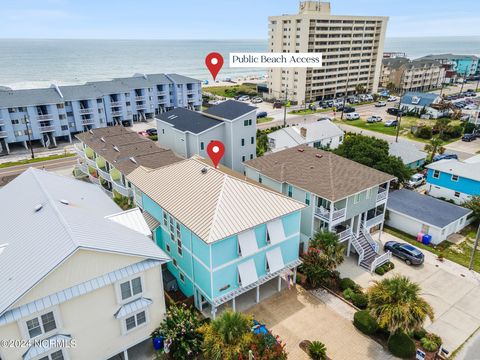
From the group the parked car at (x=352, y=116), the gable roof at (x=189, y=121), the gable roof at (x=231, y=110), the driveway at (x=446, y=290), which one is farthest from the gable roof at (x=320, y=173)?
the parked car at (x=352, y=116)

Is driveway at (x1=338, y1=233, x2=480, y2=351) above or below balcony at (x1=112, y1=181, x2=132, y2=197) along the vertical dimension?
below

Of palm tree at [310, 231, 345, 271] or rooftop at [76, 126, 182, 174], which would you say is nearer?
palm tree at [310, 231, 345, 271]

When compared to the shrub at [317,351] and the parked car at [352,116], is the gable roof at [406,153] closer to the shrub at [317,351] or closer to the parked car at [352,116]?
the parked car at [352,116]

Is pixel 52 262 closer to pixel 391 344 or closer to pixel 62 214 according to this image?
pixel 62 214

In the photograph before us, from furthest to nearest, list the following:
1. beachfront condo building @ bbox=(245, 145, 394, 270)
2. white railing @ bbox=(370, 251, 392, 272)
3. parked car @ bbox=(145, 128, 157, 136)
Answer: parked car @ bbox=(145, 128, 157, 136)
beachfront condo building @ bbox=(245, 145, 394, 270)
white railing @ bbox=(370, 251, 392, 272)

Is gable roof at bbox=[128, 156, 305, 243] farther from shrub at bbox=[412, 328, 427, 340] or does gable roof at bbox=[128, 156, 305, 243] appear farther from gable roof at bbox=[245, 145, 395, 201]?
shrub at bbox=[412, 328, 427, 340]

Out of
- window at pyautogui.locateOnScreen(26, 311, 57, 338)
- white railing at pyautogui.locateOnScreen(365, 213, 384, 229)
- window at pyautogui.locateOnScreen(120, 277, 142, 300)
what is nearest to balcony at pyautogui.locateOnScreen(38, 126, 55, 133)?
window at pyautogui.locateOnScreen(120, 277, 142, 300)

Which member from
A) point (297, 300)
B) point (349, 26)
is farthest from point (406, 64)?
point (297, 300)
